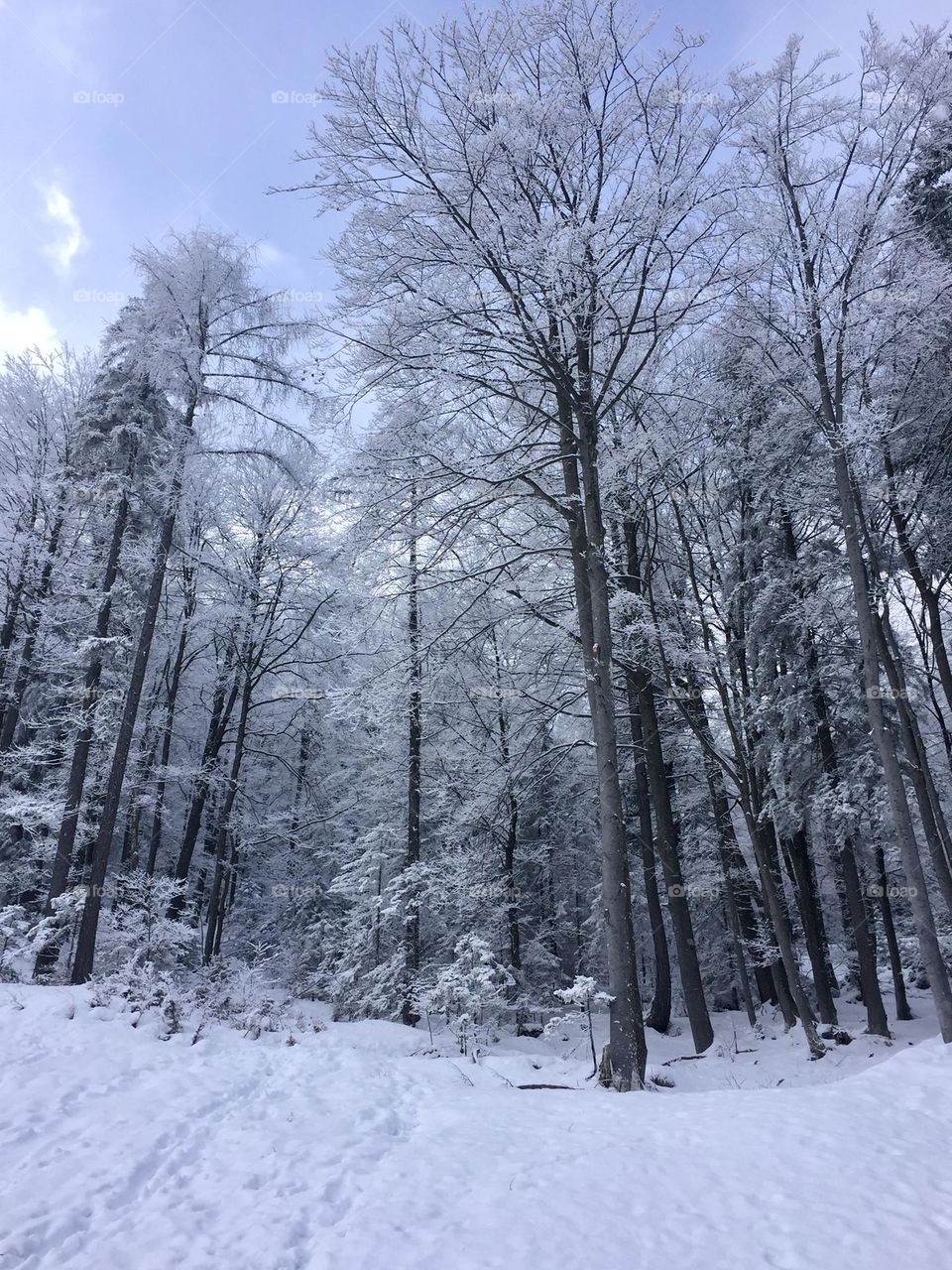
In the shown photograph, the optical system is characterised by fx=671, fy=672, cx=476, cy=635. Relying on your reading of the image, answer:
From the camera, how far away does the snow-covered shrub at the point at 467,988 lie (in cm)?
959

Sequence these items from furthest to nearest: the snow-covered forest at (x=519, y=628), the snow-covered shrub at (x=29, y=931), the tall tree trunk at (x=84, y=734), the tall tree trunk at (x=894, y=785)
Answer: the tall tree trunk at (x=84, y=734) < the snow-covered shrub at (x=29, y=931) < the tall tree trunk at (x=894, y=785) < the snow-covered forest at (x=519, y=628)

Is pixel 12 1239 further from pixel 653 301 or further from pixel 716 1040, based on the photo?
pixel 716 1040

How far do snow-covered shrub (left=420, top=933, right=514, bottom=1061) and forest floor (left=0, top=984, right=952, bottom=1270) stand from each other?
11.3 feet

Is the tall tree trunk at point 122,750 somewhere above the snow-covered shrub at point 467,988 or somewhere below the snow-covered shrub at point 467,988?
above

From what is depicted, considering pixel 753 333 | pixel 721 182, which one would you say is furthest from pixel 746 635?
pixel 721 182

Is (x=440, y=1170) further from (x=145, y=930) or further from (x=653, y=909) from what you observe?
(x=653, y=909)

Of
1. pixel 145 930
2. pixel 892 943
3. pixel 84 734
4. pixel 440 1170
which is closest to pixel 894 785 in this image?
pixel 440 1170

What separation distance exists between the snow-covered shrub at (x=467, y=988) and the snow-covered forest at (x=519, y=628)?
219 mm

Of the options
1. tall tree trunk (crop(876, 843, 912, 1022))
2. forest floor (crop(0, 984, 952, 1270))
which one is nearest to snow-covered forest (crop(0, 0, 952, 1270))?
forest floor (crop(0, 984, 952, 1270))

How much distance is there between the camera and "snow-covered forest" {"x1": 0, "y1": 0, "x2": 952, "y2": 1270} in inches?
156

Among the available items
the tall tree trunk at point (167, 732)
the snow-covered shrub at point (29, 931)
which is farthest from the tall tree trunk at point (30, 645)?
the snow-covered shrub at point (29, 931)

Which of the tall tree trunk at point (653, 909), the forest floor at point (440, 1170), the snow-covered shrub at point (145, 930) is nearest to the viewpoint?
the forest floor at point (440, 1170)

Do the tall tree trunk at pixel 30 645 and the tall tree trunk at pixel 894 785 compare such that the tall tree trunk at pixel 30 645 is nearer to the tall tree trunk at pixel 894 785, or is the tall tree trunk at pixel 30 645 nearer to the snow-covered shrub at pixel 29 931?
the snow-covered shrub at pixel 29 931

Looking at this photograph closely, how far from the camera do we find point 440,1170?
386cm
